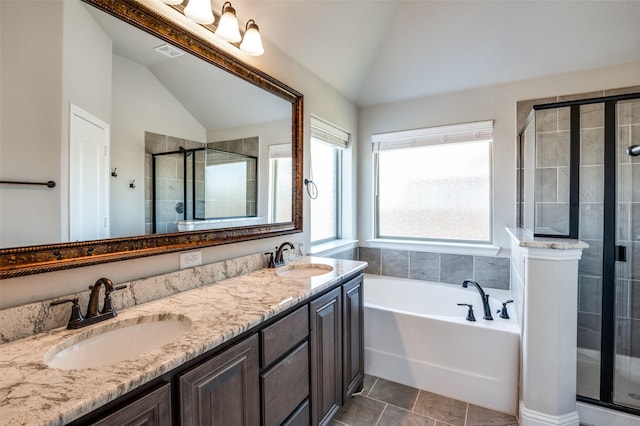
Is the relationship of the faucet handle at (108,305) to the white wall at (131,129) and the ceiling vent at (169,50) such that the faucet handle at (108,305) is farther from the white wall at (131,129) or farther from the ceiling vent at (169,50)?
the ceiling vent at (169,50)

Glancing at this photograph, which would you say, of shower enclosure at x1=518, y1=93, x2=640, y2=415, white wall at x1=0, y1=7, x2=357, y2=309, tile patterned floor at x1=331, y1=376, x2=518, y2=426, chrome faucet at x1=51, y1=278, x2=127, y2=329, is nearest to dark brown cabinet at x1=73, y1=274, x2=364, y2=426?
tile patterned floor at x1=331, y1=376, x2=518, y2=426

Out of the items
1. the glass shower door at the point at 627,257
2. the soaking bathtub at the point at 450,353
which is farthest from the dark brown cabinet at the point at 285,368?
the glass shower door at the point at 627,257

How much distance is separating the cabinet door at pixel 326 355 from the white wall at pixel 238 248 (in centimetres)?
63

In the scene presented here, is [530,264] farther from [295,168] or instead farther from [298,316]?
[295,168]

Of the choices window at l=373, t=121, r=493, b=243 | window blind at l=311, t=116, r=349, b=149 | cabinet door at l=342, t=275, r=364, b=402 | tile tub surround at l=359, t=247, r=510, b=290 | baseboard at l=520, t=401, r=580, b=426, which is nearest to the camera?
baseboard at l=520, t=401, r=580, b=426

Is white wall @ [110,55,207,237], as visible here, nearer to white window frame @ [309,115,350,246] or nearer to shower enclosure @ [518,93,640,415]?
white window frame @ [309,115,350,246]

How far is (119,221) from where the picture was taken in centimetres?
128

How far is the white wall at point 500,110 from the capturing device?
2471 mm

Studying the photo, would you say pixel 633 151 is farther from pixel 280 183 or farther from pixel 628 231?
pixel 280 183

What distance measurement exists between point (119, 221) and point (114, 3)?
882 mm

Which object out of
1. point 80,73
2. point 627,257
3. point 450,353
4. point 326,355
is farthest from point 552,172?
point 80,73

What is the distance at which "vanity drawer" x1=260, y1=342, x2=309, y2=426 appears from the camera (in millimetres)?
1232

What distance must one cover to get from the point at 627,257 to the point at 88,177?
3.03m

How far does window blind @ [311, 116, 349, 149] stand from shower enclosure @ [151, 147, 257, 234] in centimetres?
87
